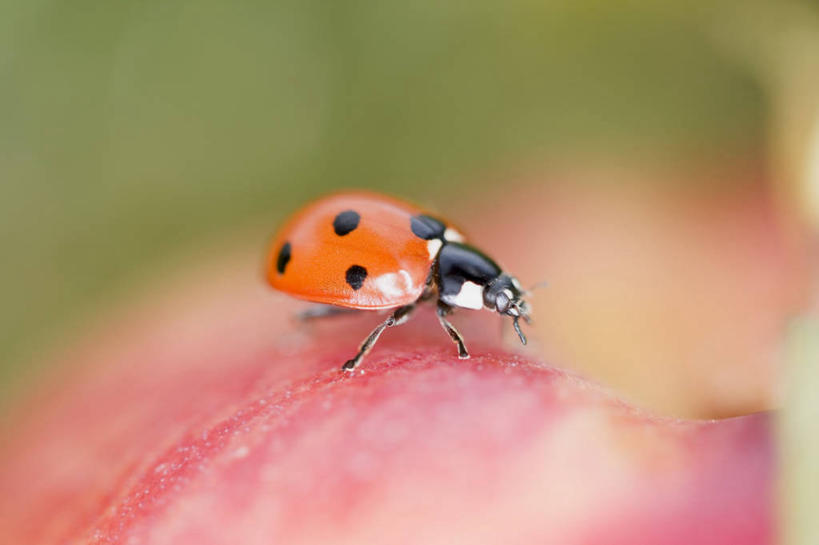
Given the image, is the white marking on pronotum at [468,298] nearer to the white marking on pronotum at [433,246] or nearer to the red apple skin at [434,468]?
the white marking on pronotum at [433,246]

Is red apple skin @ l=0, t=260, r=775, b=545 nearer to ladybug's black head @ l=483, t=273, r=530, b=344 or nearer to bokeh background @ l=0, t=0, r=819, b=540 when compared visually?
ladybug's black head @ l=483, t=273, r=530, b=344

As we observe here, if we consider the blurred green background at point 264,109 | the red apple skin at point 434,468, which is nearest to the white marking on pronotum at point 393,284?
the red apple skin at point 434,468

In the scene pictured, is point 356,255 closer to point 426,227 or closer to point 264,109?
point 426,227

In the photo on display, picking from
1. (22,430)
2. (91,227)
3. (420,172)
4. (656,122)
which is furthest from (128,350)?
(656,122)

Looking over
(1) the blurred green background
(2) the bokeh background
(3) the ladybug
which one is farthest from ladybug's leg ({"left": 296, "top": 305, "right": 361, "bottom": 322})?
(1) the blurred green background

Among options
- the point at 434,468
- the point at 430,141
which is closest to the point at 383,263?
the point at 434,468

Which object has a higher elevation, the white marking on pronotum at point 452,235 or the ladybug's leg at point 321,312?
the white marking on pronotum at point 452,235
